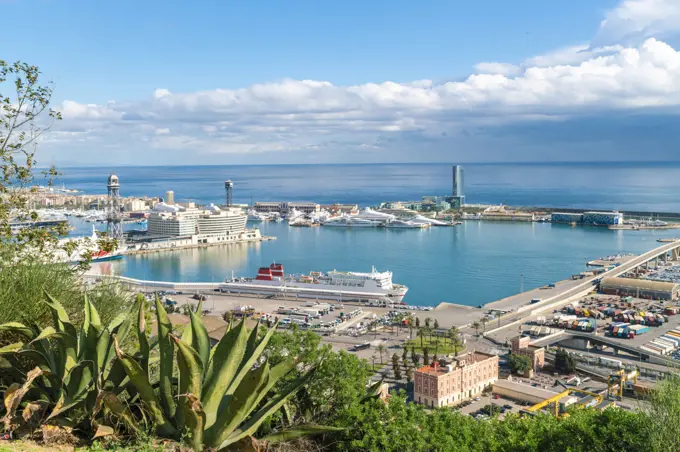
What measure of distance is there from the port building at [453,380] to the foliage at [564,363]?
5.07 feet

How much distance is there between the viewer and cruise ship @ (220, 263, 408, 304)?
Result: 61.0 feet

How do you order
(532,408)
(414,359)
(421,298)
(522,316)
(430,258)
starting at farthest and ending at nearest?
(430,258) < (421,298) < (522,316) < (414,359) < (532,408)

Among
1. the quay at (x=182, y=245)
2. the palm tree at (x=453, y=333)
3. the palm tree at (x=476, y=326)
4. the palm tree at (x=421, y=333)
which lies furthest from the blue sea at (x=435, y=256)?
the palm tree at (x=421, y=333)

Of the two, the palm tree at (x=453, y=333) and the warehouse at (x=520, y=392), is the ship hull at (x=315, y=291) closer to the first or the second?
the palm tree at (x=453, y=333)

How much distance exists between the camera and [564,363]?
11.0 meters

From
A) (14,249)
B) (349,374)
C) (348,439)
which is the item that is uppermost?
(14,249)

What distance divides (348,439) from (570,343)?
11.6 metres

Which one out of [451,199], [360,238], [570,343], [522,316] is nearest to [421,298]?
[522,316]

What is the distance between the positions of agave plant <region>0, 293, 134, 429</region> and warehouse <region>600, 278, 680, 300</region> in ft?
60.7

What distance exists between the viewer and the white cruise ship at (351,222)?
3647 centimetres

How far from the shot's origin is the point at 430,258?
81.9 ft

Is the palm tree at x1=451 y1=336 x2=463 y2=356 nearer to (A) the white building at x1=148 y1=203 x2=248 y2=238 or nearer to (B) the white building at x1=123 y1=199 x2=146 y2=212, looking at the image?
(A) the white building at x1=148 y1=203 x2=248 y2=238

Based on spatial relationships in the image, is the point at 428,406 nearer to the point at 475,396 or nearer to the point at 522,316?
the point at 475,396

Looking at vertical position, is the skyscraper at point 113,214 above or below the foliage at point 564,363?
above
